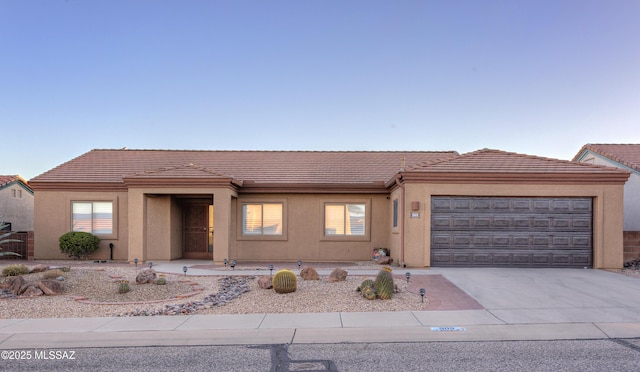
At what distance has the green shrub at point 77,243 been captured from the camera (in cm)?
1714

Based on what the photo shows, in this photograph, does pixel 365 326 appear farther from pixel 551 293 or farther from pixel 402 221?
pixel 402 221

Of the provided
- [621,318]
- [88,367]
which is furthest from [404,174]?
[88,367]

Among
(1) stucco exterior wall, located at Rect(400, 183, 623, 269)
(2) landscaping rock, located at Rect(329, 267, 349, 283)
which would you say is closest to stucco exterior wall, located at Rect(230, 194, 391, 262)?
(1) stucco exterior wall, located at Rect(400, 183, 623, 269)

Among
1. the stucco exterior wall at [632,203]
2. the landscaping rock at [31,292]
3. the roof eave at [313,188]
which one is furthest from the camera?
the stucco exterior wall at [632,203]

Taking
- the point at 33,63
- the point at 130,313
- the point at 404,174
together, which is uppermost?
the point at 33,63

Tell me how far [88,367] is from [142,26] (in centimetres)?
1582

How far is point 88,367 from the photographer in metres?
5.73

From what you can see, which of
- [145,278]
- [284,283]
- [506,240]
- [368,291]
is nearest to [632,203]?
[506,240]

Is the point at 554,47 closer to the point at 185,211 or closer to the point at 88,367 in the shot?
the point at 185,211

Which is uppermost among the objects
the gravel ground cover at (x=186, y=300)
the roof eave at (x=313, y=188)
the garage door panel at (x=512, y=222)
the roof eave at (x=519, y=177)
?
the roof eave at (x=519, y=177)

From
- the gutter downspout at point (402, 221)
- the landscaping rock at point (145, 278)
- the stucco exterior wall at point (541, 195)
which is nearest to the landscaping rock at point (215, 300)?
the landscaping rock at point (145, 278)

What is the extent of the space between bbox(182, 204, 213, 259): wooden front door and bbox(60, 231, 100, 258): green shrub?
3.59 metres

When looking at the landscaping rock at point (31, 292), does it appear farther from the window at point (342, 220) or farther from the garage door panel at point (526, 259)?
the garage door panel at point (526, 259)

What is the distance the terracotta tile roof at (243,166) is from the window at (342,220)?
42.4 inches
